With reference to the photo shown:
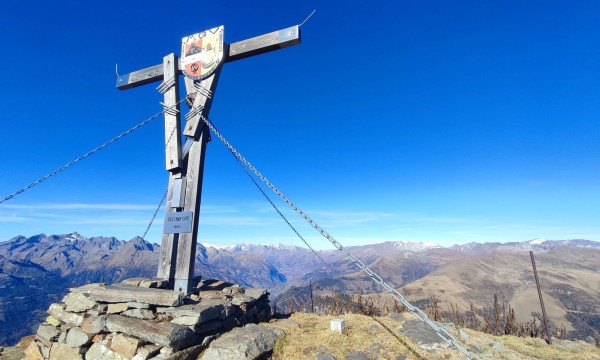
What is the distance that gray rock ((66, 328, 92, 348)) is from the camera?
732cm

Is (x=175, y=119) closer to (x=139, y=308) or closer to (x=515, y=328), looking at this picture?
(x=139, y=308)

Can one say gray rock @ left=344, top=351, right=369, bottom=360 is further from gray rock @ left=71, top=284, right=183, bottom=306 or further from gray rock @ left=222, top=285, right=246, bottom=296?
gray rock @ left=71, top=284, right=183, bottom=306

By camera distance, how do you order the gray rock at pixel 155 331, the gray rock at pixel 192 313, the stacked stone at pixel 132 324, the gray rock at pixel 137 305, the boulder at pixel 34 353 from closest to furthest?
the gray rock at pixel 155 331 < the stacked stone at pixel 132 324 < the gray rock at pixel 192 313 < the gray rock at pixel 137 305 < the boulder at pixel 34 353

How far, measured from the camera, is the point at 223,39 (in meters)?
10.0

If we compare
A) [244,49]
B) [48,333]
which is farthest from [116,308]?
[244,49]

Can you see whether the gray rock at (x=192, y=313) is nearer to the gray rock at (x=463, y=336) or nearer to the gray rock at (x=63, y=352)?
the gray rock at (x=63, y=352)

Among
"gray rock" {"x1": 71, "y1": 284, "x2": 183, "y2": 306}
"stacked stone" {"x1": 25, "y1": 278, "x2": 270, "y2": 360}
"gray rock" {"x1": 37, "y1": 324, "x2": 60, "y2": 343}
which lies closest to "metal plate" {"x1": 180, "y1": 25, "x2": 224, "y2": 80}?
"gray rock" {"x1": 71, "y1": 284, "x2": 183, "y2": 306}

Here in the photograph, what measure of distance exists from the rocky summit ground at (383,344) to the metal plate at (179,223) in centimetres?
323

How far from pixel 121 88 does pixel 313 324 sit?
11.1 m

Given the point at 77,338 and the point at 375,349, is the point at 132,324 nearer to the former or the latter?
the point at 77,338

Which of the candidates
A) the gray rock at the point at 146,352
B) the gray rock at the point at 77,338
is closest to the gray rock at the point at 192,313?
the gray rock at the point at 146,352

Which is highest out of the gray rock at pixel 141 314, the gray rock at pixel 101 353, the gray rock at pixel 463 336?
the gray rock at pixel 141 314

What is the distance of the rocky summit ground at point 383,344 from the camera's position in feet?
25.9

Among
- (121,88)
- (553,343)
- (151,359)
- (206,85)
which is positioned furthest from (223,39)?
(553,343)
